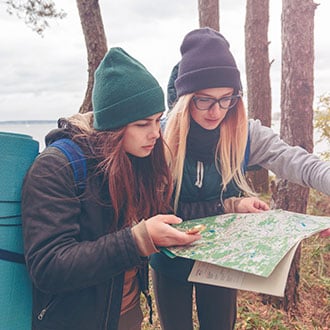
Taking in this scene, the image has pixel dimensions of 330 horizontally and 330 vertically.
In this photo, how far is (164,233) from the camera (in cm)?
108

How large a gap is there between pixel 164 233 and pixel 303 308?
210 centimetres

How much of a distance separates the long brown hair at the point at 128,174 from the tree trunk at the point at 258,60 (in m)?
4.09

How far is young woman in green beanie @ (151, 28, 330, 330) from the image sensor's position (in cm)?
144

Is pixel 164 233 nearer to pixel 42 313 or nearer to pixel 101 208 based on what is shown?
pixel 101 208

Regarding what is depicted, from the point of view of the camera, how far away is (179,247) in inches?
45.6

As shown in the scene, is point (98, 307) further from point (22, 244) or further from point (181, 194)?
point (181, 194)

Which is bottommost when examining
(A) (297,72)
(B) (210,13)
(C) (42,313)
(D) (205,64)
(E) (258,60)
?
(C) (42,313)

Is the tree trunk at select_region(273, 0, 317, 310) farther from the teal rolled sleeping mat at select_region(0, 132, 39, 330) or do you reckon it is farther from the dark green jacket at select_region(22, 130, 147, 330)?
the teal rolled sleeping mat at select_region(0, 132, 39, 330)

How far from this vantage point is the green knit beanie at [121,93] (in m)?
1.13

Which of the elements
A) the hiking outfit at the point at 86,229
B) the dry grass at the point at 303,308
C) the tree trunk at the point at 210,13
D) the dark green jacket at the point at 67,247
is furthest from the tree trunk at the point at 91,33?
the dark green jacket at the point at 67,247

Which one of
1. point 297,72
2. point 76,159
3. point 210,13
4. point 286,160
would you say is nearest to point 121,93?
point 76,159

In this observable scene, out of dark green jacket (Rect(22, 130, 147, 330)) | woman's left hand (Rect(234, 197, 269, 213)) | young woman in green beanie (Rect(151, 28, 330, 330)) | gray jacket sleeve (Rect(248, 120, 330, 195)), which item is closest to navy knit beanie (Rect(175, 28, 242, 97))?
young woman in green beanie (Rect(151, 28, 330, 330))

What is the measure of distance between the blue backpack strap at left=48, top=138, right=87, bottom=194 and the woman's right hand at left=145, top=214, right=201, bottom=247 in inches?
8.9

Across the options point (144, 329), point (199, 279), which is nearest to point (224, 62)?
point (199, 279)
